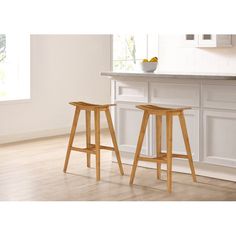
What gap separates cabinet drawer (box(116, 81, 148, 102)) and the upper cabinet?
51.7 inches

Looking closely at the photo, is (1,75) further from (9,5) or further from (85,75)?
(9,5)

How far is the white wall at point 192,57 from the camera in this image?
19.4ft

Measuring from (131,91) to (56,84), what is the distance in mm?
2735

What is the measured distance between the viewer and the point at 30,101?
7117 mm

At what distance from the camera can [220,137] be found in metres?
4.45

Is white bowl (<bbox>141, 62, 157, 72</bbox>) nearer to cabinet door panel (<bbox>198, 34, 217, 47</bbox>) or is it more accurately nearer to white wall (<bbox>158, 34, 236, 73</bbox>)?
cabinet door panel (<bbox>198, 34, 217, 47</bbox>)

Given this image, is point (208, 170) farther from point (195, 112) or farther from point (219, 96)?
point (219, 96)

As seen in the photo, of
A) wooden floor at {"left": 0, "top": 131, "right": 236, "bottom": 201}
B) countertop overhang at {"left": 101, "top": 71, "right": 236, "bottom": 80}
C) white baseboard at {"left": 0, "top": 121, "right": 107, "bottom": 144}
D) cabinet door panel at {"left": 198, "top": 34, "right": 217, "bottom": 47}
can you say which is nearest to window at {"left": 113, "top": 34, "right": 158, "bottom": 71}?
white baseboard at {"left": 0, "top": 121, "right": 107, "bottom": 144}

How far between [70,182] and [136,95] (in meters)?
1.13

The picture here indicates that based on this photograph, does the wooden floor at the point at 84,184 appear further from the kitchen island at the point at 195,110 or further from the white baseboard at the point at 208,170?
the kitchen island at the point at 195,110

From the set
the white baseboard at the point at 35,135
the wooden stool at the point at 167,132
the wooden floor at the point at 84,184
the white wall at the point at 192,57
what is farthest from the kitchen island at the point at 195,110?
the white baseboard at the point at 35,135

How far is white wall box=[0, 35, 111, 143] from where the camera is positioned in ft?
23.0

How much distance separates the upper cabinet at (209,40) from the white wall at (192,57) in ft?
0.38
